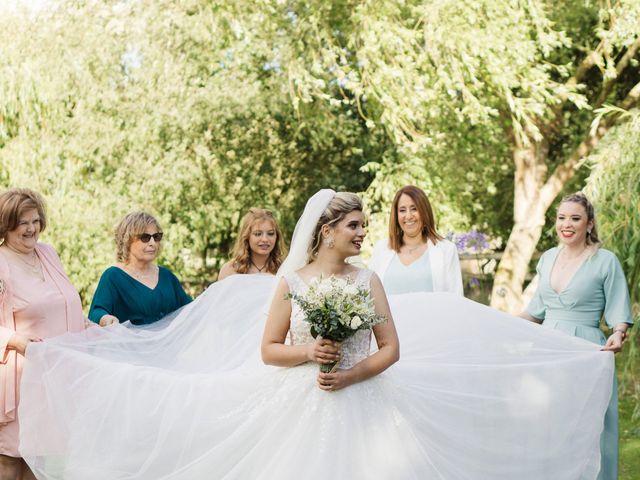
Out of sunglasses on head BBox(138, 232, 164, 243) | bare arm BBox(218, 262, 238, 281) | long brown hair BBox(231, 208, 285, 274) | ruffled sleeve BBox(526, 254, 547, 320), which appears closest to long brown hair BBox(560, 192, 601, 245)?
ruffled sleeve BBox(526, 254, 547, 320)

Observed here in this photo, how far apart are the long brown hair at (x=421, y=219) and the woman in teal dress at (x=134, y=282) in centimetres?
164

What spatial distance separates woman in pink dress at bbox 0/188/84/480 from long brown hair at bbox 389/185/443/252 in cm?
236

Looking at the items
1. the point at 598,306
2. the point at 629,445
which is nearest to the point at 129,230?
the point at 598,306

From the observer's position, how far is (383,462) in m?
4.07

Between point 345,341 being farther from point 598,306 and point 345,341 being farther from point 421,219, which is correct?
point 421,219

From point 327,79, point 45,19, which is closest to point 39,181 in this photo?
point 45,19

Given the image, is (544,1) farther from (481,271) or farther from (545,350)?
(545,350)

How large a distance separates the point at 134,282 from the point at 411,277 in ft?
6.17

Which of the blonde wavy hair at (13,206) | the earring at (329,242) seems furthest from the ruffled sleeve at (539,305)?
the blonde wavy hair at (13,206)

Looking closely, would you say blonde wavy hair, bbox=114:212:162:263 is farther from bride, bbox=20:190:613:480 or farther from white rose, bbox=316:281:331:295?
white rose, bbox=316:281:331:295

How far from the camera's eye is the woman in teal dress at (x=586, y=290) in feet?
17.7

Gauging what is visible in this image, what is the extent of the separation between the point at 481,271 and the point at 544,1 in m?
4.78

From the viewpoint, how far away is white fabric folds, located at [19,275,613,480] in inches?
163

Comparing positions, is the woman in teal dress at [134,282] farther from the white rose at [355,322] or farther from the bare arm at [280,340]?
the white rose at [355,322]
